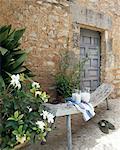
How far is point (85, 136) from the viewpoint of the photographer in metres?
3.41

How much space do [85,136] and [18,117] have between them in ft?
4.54

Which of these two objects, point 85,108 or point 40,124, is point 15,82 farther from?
point 85,108

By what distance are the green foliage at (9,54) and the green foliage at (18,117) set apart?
0.96 ft

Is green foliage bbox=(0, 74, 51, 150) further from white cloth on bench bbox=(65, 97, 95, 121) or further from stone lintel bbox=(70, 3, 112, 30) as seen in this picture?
stone lintel bbox=(70, 3, 112, 30)

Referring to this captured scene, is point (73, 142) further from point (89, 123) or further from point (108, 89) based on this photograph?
point (108, 89)

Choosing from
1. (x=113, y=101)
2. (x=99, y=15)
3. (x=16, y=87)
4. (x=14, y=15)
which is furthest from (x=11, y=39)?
(x=113, y=101)

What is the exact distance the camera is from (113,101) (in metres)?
5.48

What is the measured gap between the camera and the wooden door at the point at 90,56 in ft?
17.0

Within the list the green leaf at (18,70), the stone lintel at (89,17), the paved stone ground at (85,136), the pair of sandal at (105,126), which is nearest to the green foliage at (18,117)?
the green leaf at (18,70)

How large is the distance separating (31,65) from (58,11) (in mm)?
1165

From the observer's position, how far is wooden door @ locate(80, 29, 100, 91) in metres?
5.17

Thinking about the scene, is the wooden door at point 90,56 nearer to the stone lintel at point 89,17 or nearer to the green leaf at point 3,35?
the stone lintel at point 89,17

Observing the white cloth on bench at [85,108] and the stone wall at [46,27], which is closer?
the white cloth on bench at [85,108]

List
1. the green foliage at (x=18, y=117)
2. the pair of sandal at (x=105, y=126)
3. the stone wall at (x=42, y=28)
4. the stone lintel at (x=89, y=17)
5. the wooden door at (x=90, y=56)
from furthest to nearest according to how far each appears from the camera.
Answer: the wooden door at (x=90, y=56), the stone lintel at (x=89, y=17), the stone wall at (x=42, y=28), the pair of sandal at (x=105, y=126), the green foliage at (x=18, y=117)
